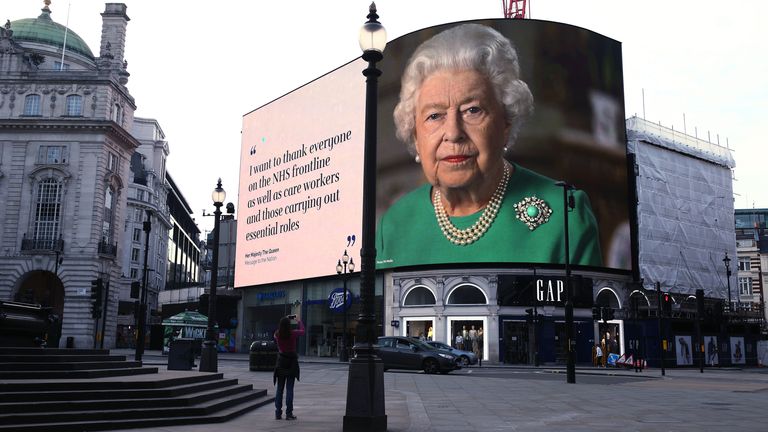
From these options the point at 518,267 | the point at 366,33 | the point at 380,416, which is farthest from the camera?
the point at 518,267

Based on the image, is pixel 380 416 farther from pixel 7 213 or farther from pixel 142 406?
pixel 7 213

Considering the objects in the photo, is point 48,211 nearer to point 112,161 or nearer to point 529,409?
point 112,161

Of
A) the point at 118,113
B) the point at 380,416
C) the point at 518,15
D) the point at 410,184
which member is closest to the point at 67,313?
the point at 118,113

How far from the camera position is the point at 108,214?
209 ft

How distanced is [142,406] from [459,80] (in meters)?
41.0

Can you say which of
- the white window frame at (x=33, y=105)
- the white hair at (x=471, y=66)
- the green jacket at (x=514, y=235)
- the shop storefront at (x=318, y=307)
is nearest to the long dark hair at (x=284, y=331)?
the green jacket at (x=514, y=235)

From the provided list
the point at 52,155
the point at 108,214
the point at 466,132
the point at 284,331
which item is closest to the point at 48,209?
the point at 52,155

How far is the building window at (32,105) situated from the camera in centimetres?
6081

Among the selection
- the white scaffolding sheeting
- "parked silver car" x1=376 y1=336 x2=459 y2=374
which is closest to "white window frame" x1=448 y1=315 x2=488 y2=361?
the white scaffolding sheeting

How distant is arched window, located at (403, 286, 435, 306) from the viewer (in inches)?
2062

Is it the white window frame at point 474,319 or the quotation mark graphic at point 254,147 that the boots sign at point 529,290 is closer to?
the white window frame at point 474,319

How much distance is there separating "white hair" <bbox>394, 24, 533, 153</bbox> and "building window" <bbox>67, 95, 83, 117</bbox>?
27922mm

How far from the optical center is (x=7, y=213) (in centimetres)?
5931

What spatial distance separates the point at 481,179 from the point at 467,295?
8330mm
